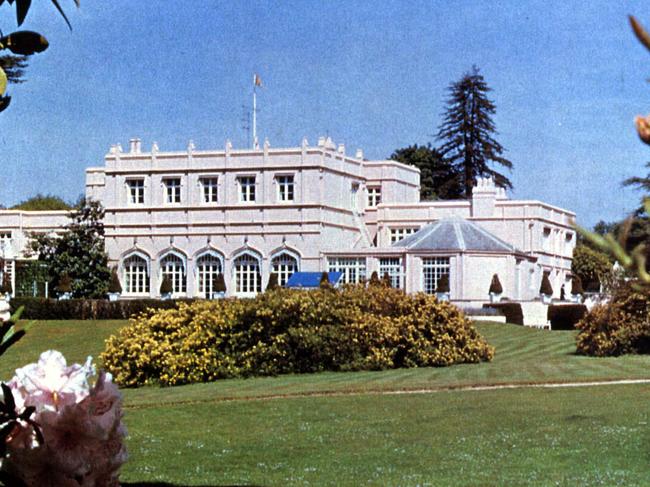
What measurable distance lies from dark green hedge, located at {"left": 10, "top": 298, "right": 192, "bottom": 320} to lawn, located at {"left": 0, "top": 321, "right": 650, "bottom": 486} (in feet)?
71.0

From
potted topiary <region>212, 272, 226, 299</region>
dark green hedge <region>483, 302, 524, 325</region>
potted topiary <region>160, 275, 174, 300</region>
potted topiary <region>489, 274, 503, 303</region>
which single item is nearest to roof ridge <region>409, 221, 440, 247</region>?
potted topiary <region>489, 274, 503, 303</region>

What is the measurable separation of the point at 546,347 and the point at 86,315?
1940 centimetres

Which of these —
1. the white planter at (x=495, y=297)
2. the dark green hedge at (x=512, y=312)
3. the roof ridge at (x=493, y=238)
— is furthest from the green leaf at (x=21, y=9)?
the roof ridge at (x=493, y=238)

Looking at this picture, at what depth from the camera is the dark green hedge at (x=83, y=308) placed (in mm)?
40781

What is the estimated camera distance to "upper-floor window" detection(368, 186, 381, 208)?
59562 mm

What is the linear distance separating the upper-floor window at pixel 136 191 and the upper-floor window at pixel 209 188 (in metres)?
3.09

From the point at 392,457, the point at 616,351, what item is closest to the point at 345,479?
the point at 392,457

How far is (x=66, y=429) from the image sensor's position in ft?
7.77

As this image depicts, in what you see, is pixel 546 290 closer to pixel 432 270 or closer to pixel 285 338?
pixel 432 270

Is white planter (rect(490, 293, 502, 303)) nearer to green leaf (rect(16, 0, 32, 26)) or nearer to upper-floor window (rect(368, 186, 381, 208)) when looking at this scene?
upper-floor window (rect(368, 186, 381, 208))

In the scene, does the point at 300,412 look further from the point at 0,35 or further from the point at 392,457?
the point at 0,35

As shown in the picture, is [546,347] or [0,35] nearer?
[0,35]

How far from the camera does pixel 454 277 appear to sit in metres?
50.0

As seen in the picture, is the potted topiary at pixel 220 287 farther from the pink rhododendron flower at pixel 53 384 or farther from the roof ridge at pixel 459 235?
the pink rhododendron flower at pixel 53 384
